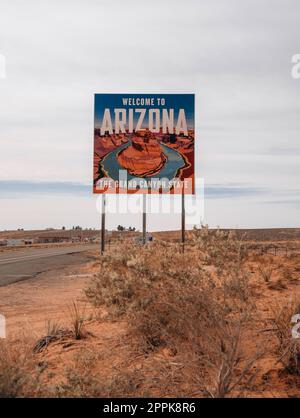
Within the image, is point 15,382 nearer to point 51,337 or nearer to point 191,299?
point 191,299

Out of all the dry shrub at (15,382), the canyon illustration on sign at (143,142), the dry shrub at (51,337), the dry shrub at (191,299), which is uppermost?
the canyon illustration on sign at (143,142)

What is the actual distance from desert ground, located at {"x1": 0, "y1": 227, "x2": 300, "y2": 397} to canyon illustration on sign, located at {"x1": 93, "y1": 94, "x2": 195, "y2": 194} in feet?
39.5

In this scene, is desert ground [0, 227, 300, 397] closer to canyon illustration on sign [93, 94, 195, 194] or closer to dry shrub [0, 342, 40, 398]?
dry shrub [0, 342, 40, 398]

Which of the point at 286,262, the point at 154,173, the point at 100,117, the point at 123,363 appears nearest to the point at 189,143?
the point at 154,173

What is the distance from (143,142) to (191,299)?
16.4 meters

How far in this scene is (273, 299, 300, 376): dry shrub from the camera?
5.74 m

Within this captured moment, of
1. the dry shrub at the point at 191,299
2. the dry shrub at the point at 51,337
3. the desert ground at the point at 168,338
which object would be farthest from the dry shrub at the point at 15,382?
the dry shrub at the point at 51,337

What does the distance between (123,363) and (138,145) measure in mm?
16404

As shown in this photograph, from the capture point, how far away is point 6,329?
29.9ft

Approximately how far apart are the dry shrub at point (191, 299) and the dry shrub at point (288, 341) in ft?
1.44

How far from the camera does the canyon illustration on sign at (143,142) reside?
70.9ft

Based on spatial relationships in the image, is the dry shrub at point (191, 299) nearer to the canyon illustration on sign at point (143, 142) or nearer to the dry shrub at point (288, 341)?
the dry shrub at point (288, 341)

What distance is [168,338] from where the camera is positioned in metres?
6.43
